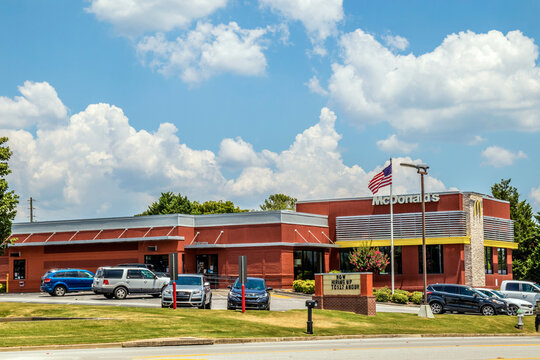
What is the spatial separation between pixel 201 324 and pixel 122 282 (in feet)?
48.2

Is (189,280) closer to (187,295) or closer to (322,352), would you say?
(187,295)

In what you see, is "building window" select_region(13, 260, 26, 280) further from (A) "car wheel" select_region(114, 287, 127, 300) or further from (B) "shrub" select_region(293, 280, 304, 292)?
(B) "shrub" select_region(293, 280, 304, 292)

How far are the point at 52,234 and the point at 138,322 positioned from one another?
32.6 m

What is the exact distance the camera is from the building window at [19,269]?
191ft

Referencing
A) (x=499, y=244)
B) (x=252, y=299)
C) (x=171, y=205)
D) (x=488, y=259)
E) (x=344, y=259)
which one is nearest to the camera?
(x=252, y=299)

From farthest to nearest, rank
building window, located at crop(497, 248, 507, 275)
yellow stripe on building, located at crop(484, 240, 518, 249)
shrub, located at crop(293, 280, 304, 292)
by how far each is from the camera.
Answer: building window, located at crop(497, 248, 507, 275), yellow stripe on building, located at crop(484, 240, 518, 249), shrub, located at crop(293, 280, 304, 292)

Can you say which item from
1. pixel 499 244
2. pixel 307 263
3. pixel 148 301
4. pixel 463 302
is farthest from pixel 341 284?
pixel 499 244

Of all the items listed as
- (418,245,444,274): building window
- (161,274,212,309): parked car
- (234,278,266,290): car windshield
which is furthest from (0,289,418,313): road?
(418,245,444,274): building window

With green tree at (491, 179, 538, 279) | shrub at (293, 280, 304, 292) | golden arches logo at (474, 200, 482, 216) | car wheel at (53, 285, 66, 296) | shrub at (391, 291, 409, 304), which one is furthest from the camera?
green tree at (491, 179, 538, 279)

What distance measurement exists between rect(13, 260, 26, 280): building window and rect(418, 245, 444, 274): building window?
31.2 m

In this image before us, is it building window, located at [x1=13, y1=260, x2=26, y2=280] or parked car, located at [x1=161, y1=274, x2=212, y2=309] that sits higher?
building window, located at [x1=13, y1=260, x2=26, y2=280]

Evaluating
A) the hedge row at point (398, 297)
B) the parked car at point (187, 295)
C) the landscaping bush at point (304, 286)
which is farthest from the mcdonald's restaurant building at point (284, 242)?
the parked car at point (187, 295)

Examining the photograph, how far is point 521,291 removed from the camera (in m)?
42.8

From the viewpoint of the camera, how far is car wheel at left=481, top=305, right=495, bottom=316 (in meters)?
38.8
